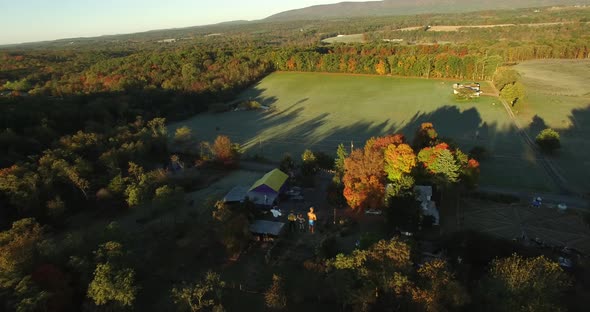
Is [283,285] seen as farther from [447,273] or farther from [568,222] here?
[568,222]

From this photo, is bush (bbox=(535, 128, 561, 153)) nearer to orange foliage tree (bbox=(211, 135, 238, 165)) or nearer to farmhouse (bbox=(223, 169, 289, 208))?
farmhouse (bbox=(223, 169, 289, 208))

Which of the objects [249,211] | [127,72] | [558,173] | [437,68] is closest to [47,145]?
[249,211]

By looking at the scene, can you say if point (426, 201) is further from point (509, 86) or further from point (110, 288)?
point (509, 86)

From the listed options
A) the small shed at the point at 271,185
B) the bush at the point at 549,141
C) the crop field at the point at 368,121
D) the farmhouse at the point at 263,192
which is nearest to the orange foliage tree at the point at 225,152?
the crop field at the point at 368,121

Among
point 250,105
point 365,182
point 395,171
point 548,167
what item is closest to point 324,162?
point 395,171

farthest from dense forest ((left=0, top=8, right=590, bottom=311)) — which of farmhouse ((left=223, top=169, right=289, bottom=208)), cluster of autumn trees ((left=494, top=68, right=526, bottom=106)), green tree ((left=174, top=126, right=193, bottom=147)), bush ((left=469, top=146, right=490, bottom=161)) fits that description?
bush ((left=469, top=146, right=490, bottom=161))

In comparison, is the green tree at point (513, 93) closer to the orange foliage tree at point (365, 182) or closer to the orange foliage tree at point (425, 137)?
the orange foliage tree at point (425, 137)
